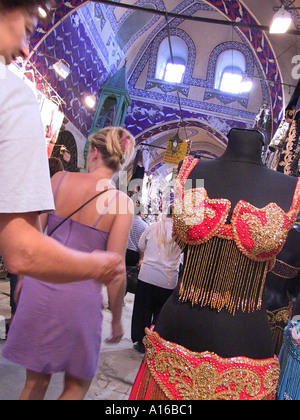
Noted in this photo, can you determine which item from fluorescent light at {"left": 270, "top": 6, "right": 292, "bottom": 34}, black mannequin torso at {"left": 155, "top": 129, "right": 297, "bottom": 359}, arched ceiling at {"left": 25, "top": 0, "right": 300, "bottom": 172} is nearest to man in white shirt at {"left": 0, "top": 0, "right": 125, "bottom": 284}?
black mannequin torso at {"left": 155, "top": 129, "right": 297, "bottom": 359}

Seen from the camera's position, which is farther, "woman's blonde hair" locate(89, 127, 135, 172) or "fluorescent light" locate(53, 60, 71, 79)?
"fluorescent light" locate(53, 60, 71, 79)

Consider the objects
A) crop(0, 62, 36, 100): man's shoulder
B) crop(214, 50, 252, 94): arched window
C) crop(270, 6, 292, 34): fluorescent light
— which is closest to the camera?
crop(0, 62, 36, 100): man's shoulder

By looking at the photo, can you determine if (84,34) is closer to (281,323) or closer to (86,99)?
(86,99)

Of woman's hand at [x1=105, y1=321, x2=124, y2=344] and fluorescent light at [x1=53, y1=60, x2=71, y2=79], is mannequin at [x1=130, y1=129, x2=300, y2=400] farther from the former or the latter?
fluorescent light at [x1=53, y1=60, x2=71, y2=79]

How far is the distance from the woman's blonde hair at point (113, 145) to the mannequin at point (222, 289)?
1.10 feet

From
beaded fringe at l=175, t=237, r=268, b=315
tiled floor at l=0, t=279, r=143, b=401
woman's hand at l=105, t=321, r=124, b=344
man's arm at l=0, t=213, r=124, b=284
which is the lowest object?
tiled floor at l=0, t=279, r=143, b=401

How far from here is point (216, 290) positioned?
4.88 feet

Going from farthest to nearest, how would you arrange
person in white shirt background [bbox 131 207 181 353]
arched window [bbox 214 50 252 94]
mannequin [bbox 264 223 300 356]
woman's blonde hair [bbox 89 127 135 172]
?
arched window [bbox 214 50 252 94] < person in white shirt background [bbox 131 207 181 353] < mannequin [bbox 264 223 300 356] < woman's blonde hair [bbox 89 127 135 172]

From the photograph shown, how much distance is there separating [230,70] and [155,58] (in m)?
3.02

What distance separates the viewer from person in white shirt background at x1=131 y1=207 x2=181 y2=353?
147 inches

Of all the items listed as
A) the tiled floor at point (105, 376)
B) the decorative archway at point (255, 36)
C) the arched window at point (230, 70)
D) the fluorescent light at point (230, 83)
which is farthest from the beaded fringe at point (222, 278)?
the fluorescent light at point (230, 83)

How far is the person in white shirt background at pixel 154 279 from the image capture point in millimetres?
3738

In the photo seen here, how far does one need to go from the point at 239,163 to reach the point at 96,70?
9330 millimetres

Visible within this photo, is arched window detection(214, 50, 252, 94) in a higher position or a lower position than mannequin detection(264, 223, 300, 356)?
higher
